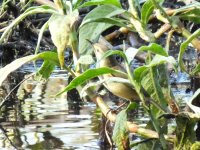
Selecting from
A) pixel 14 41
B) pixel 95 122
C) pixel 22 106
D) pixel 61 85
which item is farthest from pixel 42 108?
pixel 14 41

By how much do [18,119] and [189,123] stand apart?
1272 mm

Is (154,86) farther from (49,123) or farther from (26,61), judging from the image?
(49,123)

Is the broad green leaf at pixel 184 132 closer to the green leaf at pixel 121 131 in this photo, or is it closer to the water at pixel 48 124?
the green leaf at pixel 121 131

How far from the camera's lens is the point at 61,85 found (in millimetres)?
3668

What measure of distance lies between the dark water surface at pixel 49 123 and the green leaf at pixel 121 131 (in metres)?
0.64

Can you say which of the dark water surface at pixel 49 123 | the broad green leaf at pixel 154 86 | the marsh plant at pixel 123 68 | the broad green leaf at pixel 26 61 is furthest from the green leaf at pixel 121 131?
the dark water surface at pixel 49 123

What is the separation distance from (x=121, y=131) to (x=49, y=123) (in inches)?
43.3

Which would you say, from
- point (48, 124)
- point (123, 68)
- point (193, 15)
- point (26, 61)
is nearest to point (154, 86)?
point (123, 68)

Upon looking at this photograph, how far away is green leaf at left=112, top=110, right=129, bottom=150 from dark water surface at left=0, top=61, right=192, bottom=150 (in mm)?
641

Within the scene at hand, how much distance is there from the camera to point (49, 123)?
2594mm

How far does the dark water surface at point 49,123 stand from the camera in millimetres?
2277

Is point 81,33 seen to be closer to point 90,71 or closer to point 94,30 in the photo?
point 94,30

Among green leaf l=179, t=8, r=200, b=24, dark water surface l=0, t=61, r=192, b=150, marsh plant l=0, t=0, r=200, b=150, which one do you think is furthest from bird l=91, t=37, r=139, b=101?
dark water surface l=0, t=61, r=192, b=150

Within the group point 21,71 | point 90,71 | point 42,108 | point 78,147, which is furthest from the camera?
point 21,71
